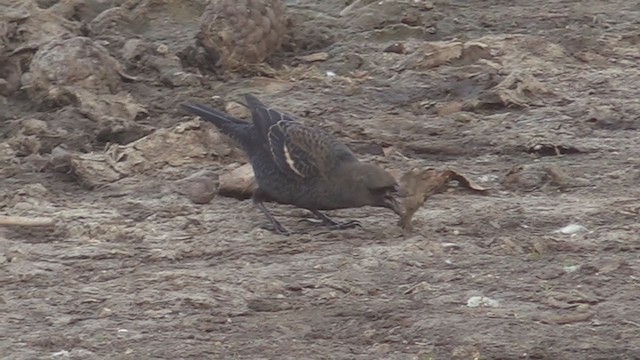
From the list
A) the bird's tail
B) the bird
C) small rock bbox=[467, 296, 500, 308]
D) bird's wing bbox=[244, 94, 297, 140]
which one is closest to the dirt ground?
small rock bbox=[467, 296, 500, 308]

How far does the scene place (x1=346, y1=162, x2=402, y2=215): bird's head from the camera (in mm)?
6918

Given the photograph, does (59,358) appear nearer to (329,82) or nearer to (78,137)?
(78,137)

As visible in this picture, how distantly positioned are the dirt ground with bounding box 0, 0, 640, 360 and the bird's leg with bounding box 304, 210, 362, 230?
0.20ft

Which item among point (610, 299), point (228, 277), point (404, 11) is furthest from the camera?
point (404, 11)

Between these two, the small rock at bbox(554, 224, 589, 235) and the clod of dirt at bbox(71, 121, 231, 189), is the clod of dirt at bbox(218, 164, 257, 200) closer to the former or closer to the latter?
the clod of dirt at bbox(71, 121, 231, 189)

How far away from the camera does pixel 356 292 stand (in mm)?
6133

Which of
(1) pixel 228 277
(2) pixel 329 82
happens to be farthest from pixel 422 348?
(2) pixel 329 82

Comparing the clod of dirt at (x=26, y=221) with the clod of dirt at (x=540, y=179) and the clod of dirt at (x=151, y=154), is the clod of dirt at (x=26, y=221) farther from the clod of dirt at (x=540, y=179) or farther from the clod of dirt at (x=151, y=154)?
the clod of dirt at (x=540, y=179)

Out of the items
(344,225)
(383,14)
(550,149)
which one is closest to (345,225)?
(344,225)

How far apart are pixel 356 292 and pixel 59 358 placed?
1.28 meters

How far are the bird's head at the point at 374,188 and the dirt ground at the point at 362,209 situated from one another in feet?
0.45

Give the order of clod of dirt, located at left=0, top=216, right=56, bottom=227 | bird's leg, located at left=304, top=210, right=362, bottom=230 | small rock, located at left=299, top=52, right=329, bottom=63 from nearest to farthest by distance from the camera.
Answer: clod of dirt, located at left=0, top=216, right=56, bottom=227, bird's leg, located at left=304, top=210, right=362, bottom=230, small rock, located at left=299, top=52, right=329, bottom=63

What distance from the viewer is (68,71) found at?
881 centimetres

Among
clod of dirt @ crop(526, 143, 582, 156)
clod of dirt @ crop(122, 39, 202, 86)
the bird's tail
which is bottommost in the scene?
clod of dirt @ crop(526, 143, 582, 156)
